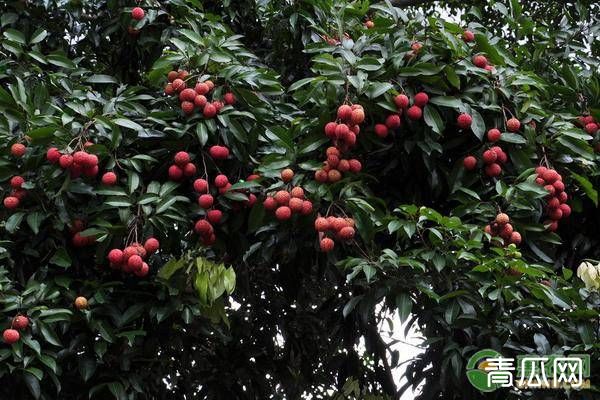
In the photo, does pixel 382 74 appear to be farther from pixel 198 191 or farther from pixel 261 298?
pixel 261 298

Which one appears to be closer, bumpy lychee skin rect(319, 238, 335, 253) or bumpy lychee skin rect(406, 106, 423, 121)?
bumpy lychee skin rect(319, 238, 335, 253)

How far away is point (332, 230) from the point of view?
10.1ft

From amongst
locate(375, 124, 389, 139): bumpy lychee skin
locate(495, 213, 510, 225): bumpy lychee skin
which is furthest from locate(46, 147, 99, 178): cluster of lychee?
locate(495, 213, 510, 225): bumpy lychee skin

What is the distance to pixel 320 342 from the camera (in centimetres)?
450

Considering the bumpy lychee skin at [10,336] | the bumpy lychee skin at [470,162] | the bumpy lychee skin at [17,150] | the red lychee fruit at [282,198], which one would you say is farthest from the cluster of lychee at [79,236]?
the bumpy lychee skin at [470,162]

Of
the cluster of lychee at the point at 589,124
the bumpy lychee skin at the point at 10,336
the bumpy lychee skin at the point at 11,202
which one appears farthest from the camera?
the cluster of lychee at the point at 589,124

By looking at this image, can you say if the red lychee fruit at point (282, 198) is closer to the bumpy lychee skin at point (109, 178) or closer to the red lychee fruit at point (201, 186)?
the red lychee fruit at point (201, 186)

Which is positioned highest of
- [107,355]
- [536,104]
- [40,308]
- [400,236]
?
[536,104]

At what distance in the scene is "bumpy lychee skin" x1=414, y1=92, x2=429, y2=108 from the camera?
130 inches

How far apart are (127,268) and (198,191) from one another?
349 mm

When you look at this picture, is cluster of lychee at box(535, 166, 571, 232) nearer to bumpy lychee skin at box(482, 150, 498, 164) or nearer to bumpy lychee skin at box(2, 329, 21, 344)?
bumpy lychee skin at box(482, 150, 498, 164)

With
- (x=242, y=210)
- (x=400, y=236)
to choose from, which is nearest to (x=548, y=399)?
(x=400, y=236)

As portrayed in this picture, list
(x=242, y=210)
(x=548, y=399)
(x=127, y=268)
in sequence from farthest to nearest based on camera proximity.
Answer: (x=242, y=210) → (x=127, y=268) → (x=548, y=399)

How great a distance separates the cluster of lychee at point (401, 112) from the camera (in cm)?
326
